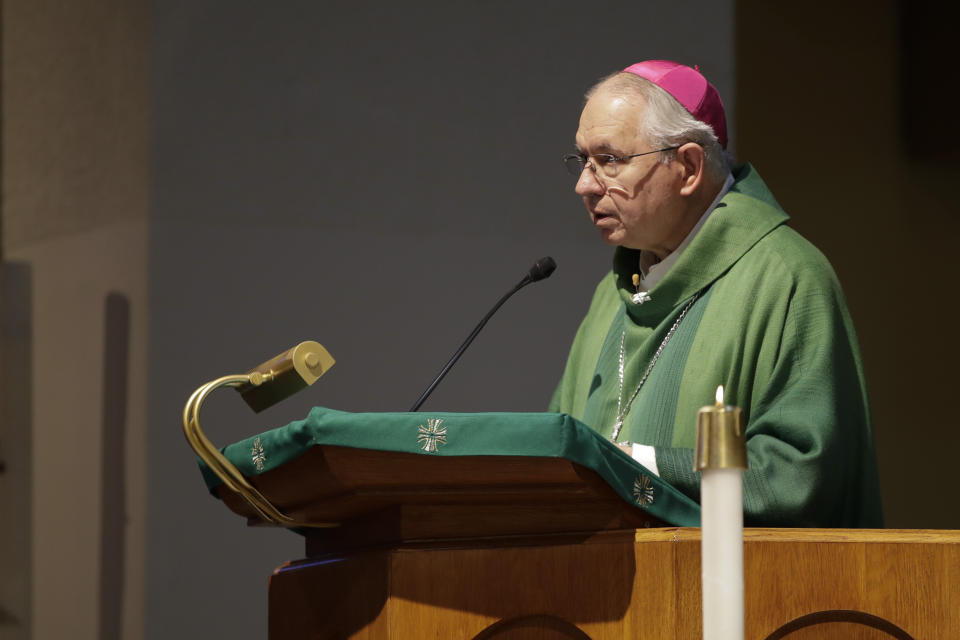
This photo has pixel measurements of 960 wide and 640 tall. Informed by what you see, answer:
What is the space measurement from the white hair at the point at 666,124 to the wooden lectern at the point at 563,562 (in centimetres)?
112

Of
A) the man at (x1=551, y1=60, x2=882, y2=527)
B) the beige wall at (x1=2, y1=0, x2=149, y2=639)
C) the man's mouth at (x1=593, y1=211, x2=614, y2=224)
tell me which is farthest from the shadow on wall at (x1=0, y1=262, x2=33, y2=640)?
the man's mouth at (x1=593, y1=211, x2=614, y2=224)

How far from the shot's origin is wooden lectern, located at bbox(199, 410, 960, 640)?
5.57 feet

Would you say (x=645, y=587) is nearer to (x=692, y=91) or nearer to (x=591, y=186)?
(x=591, y=186)

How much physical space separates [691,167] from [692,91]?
0.58 feet

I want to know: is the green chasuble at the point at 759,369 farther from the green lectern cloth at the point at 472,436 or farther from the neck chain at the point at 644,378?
the green lectern cloth at the point at 472,436

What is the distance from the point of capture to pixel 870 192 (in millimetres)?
5273

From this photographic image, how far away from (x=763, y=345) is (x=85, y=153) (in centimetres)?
294

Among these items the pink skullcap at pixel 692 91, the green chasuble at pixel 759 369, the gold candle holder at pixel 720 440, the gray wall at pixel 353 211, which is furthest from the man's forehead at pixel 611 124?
the gray wall at pixel 353 211

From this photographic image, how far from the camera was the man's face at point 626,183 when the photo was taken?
8.95ft

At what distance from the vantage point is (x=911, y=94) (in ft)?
17.3

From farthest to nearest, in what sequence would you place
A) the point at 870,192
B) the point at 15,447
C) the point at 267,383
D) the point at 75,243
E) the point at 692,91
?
the point at 870,192, the point at 75,243, the point at 15,447, the point at 692,91, the point at 267,383

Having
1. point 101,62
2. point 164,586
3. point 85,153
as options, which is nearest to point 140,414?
point 164,586

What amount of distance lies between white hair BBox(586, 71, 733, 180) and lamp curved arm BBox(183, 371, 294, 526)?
1.22 meters

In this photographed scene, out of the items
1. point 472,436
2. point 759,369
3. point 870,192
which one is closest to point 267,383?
point 472,436
